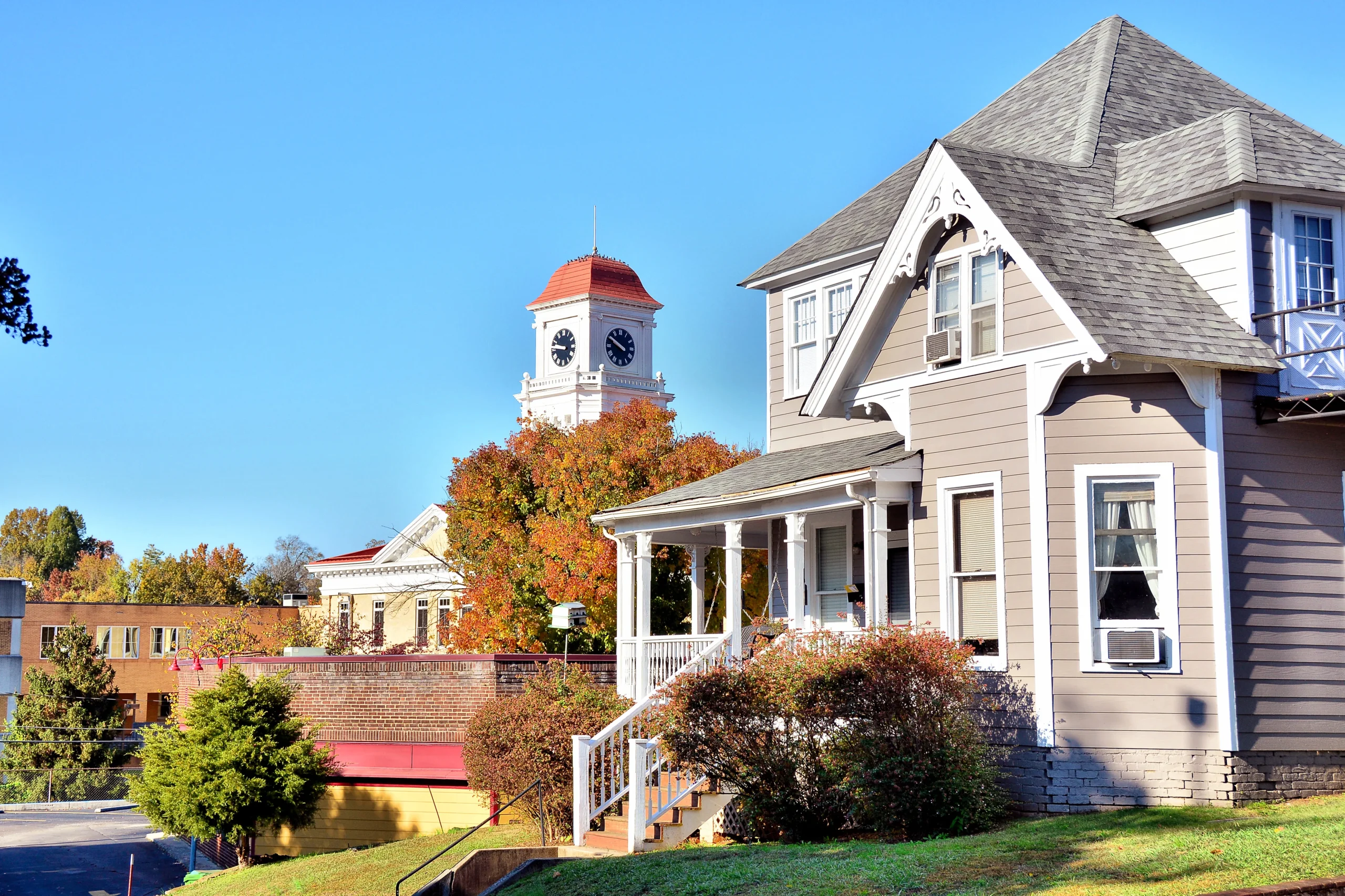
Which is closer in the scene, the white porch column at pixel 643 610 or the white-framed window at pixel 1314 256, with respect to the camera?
the white-framed window at pixel 1314 256

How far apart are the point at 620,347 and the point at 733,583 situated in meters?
77.9

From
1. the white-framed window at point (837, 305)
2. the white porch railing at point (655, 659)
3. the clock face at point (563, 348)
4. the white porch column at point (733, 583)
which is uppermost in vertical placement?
the clock face at point (563, 348)

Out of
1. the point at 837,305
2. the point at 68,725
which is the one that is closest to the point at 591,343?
the point at 68,725

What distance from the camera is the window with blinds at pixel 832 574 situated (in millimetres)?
20234

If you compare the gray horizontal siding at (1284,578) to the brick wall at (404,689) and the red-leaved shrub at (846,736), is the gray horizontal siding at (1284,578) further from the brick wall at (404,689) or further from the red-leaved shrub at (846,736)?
the brick wall at (404,689)

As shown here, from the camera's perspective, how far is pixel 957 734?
14547mm

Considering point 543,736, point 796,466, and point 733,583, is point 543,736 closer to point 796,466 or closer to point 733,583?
point 733,583

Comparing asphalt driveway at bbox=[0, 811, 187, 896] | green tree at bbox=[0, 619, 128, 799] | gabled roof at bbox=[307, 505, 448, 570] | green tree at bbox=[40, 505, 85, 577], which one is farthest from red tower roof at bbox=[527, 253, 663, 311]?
green tree at bbox=[40, 505, 85, 577]

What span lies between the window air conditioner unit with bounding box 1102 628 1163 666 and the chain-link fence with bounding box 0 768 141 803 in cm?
4943

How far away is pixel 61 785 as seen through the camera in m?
56.7

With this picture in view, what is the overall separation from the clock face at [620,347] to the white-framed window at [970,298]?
79.8 m

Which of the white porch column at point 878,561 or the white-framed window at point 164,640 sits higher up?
the white porch column at point 878,561

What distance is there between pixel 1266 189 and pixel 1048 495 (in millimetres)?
4240

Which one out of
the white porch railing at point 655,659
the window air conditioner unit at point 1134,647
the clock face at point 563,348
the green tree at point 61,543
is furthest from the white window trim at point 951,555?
the green tree at point 61,543
